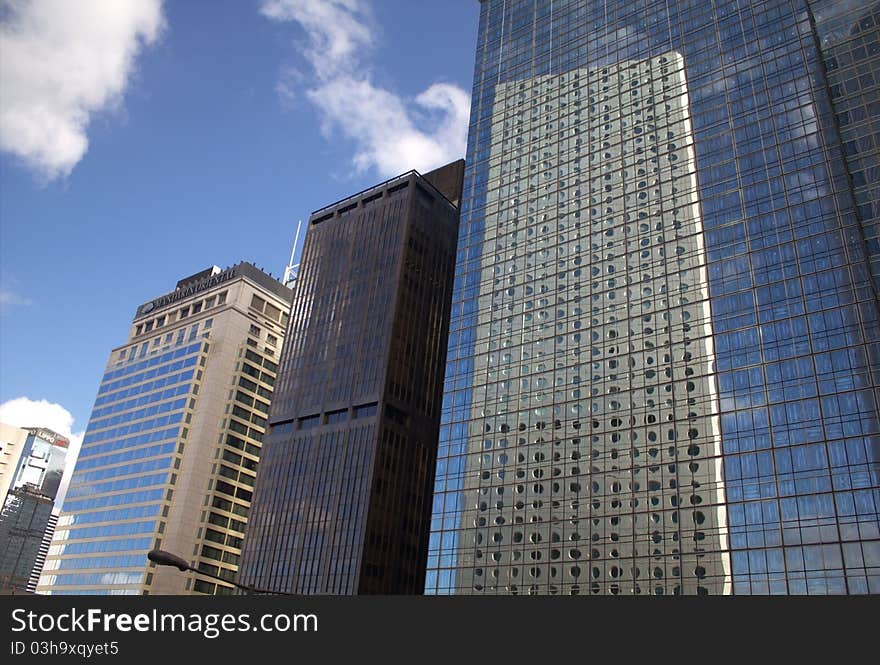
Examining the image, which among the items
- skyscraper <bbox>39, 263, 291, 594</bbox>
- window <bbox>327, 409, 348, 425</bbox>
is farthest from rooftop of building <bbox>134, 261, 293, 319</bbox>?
window <bbox>327, 409, 348, 425</bbox>

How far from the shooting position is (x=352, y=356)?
108688 millimetres

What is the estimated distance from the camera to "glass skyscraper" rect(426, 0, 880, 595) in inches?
2655

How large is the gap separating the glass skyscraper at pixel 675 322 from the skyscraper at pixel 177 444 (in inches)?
1990

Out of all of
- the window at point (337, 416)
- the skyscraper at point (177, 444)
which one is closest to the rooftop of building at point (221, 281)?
the skyscraper at point (177, 444)

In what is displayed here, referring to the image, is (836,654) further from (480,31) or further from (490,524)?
(480,31)

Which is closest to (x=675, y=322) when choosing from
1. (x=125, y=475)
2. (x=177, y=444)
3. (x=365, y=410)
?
(x=365, y=410)

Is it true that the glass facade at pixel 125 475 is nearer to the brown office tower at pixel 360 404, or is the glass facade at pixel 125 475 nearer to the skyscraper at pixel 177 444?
the skyscraper at pixel 177 444

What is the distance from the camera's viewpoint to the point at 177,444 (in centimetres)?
12738

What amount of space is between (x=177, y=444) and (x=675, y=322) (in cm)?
8232

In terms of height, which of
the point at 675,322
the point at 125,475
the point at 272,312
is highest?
the point at 272,312

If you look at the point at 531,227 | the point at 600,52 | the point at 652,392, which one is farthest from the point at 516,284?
the point at 600,52

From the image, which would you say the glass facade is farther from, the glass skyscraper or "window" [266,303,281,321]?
the glass skyscraper

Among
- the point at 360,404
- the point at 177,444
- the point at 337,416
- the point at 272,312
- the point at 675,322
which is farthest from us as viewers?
the point at 272,312

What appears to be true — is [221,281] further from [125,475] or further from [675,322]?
[675,322]
